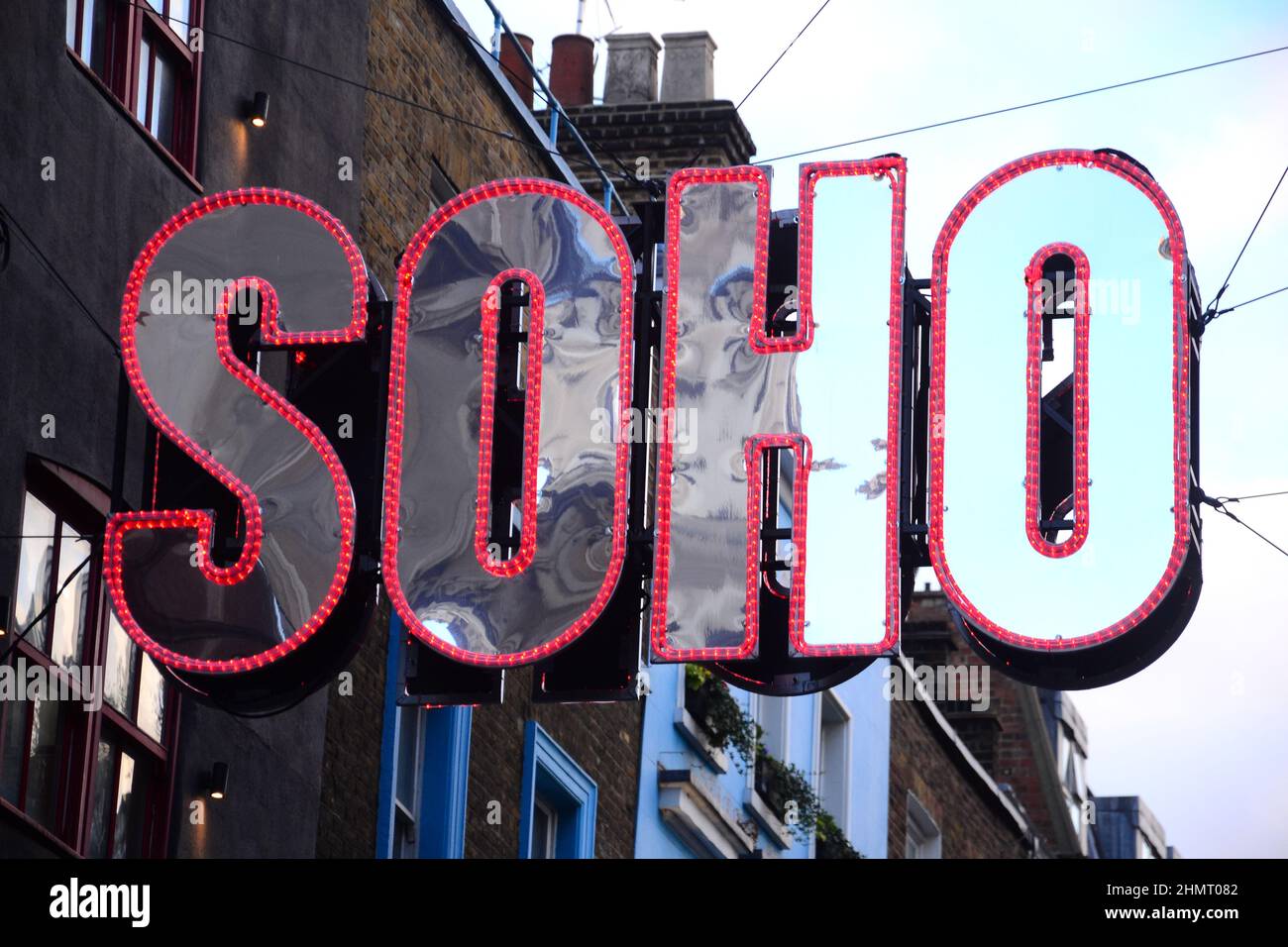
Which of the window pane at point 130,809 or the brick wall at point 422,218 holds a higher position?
the brick wall at point 422,218

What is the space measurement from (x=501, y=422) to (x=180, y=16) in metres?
3.49

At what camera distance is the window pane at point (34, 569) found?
14.0m

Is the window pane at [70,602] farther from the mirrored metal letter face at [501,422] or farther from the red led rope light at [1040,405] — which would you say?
the red led rope light at [1040,405]

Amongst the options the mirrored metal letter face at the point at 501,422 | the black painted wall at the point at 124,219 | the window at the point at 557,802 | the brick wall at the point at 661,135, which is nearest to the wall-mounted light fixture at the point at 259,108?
the black painted wall at the point at 124,219

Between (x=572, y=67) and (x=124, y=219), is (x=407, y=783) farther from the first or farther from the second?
(x=572, y=67)

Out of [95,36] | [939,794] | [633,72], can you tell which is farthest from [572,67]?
[95,36]

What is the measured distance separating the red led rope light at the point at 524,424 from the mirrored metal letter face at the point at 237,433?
25.1 inches

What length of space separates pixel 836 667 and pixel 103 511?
3902 millimetres

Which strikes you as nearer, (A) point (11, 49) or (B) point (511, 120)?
(A) point (11, 49)

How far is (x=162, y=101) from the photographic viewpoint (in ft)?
52.3

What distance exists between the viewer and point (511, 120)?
837 inches
